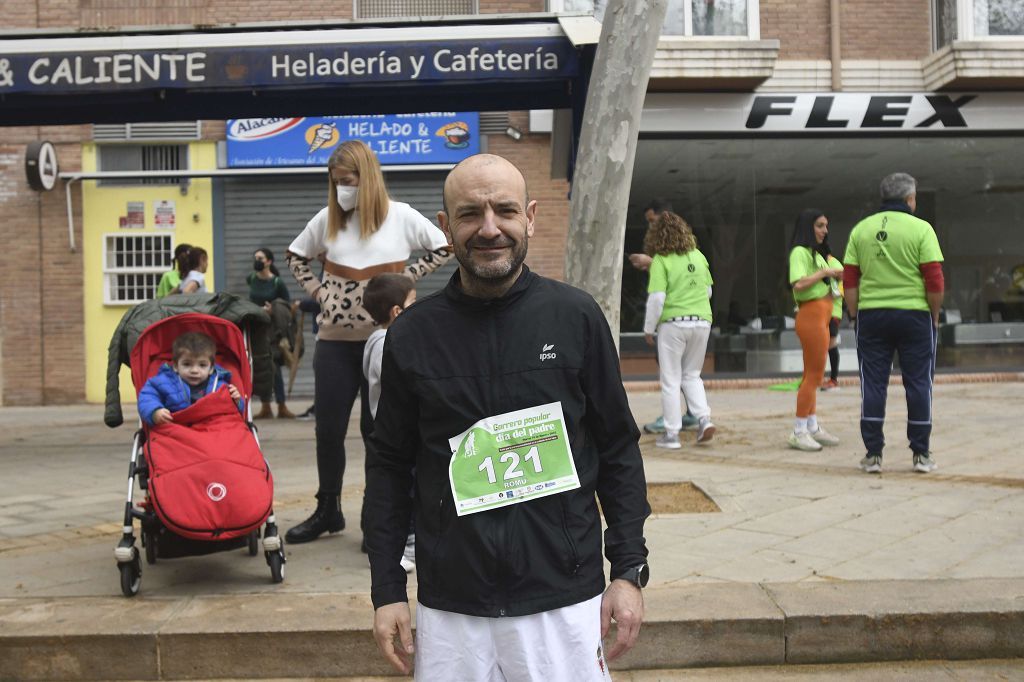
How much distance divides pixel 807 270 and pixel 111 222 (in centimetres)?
1108

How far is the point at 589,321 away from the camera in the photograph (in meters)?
2.31

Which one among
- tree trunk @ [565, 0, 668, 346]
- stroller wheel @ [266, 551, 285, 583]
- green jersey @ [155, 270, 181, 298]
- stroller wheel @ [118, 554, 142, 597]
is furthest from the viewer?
green jersey @ [155, 270, 181, 298]

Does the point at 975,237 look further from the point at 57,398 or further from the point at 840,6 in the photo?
the point at 57,398

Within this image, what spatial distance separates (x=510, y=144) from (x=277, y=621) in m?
12.1

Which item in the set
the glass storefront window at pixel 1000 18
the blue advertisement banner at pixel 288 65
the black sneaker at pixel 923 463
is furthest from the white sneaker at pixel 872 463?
the glass storefront window at pixel 1000 18

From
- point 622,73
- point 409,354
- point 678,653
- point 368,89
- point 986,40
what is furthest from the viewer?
point 986,40

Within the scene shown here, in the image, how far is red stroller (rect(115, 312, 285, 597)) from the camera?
4375 mm

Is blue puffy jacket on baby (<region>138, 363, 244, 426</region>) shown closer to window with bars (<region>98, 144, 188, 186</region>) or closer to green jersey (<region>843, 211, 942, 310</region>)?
green jersey (<region>843, 211, 942, 310</region>)

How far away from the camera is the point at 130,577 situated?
4.54 m

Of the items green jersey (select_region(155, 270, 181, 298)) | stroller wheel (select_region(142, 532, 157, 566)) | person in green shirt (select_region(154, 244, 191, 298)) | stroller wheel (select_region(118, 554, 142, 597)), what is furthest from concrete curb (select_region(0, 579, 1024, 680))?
green jersey (select_region(155, 270, 181, 298))

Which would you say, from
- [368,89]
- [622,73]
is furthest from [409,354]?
[368,89]

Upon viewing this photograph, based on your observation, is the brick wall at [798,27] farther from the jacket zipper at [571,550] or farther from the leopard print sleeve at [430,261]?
the jacket zipper at [571,550]

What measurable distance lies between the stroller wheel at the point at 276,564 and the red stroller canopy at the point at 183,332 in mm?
877

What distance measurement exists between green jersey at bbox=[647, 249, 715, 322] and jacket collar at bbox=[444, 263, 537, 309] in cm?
654
